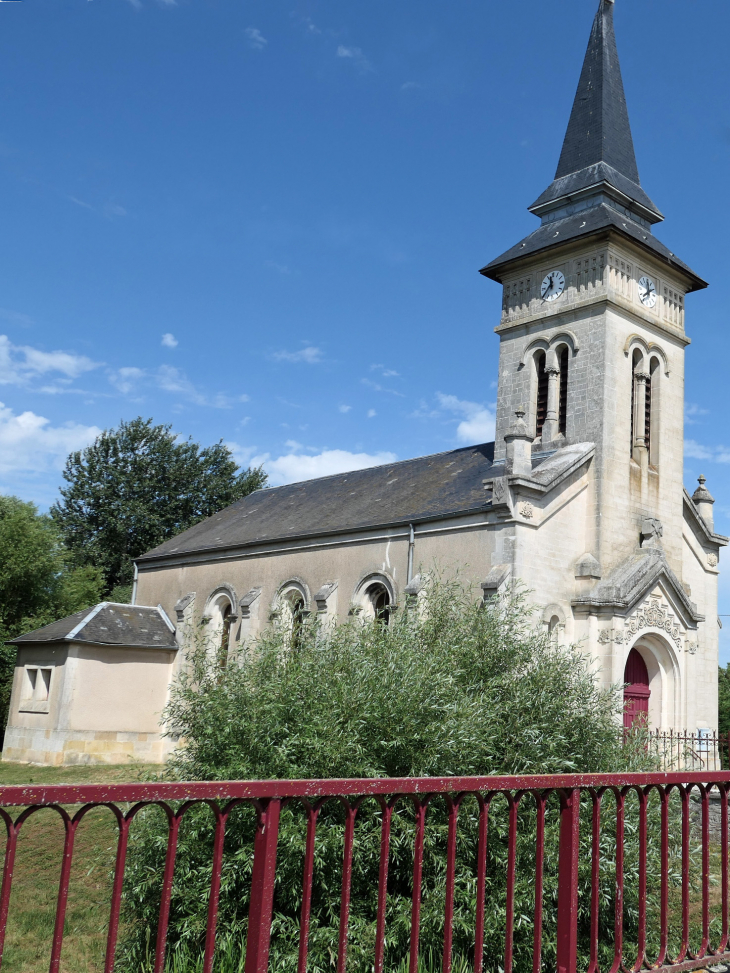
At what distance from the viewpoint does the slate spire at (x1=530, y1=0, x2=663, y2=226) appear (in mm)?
22516

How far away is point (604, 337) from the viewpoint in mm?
20125

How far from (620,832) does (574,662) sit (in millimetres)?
4963

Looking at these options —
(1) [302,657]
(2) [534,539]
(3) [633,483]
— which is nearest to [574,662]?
(1) [302,657]

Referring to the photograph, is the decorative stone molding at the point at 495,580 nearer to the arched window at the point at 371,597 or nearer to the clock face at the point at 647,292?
the arched window at the point at 371,597

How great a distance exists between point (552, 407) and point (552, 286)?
3241mm

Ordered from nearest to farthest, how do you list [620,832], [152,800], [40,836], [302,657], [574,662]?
1. [152,800]
2. [620,832]
3. [302,657]
4. [574,662]
5. [40,836]

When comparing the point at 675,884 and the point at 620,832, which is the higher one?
the point at 620,832

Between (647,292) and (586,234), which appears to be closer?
(586,234)

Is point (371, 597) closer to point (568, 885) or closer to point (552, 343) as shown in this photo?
point (552, 343)

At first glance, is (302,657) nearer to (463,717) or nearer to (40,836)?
(463,717)

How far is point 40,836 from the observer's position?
12.7 metres

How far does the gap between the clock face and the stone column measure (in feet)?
9.31

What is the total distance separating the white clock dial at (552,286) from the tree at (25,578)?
18453 millimetres

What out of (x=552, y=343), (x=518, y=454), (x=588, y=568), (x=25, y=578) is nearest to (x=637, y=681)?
(x=588, y=568)
